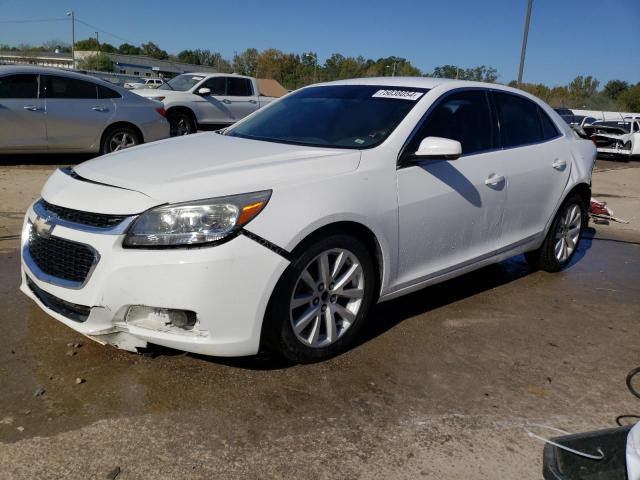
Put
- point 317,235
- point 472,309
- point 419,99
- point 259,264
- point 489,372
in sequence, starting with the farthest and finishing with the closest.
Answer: point 472,309, point 419,99, point 489,372, point 317,235, point 259,264

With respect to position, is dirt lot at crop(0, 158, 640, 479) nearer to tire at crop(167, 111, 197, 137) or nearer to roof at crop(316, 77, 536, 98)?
roof at crop(316, 77, 536, 98)

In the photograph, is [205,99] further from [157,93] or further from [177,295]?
[177,295]

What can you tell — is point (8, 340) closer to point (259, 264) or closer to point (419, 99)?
point (259, 264)

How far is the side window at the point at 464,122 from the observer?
3943 millimetres

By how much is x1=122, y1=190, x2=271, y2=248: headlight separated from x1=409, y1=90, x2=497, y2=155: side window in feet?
4.51

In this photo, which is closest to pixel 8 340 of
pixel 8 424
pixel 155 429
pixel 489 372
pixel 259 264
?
pixel 8 424

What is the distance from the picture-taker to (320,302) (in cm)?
334

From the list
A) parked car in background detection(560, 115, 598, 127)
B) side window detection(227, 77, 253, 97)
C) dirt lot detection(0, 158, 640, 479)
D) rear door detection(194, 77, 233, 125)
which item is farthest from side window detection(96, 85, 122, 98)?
parked car in background detection(560, 115, 598, 127)

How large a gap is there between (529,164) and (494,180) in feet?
1.89

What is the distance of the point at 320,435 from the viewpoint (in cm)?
275

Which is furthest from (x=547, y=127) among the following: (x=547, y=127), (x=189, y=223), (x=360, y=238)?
(x=189, y=223)

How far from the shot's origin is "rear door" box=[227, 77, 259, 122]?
14328 millimetres

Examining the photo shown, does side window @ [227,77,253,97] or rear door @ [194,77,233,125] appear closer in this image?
rear door @ [194,77,233,125]

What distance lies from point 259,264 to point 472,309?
216 cm
